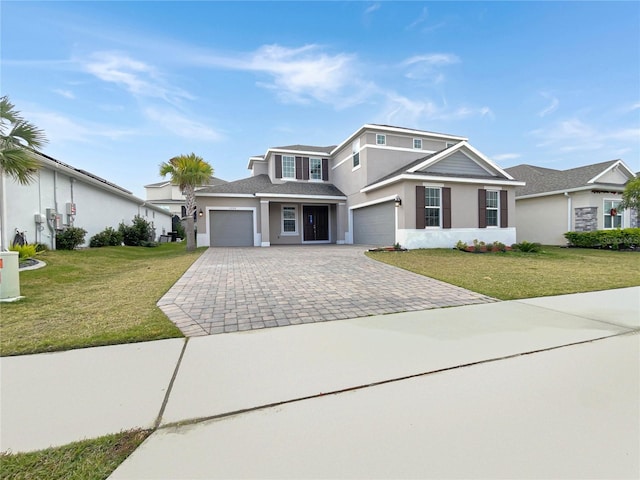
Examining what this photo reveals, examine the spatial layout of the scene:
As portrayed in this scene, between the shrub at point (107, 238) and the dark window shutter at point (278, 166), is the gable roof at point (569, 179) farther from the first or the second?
the shrub at point (107, 238)

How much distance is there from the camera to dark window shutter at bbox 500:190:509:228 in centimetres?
1455

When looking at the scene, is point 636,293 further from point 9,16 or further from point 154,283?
point 9,16

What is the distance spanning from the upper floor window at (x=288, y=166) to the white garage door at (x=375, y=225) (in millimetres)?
5310

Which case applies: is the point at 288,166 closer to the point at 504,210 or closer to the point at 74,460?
the point at 504,210

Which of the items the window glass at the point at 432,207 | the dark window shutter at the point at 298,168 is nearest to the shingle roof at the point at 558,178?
the window glass at the point at 432,207

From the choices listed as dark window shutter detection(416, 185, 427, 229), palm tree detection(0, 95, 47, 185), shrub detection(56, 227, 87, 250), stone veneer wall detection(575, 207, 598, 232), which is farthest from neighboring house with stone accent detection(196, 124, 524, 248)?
palm tree detection(0, 95, 47, 185)

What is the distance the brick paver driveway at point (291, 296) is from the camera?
166 inches

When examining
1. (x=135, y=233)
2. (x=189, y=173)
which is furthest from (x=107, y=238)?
(x=189, y=173)

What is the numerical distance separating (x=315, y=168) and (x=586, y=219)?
1629 centimetres

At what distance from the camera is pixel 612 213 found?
16.1 m

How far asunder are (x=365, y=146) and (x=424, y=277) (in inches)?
421

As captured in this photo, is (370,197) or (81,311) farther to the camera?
(370,197)

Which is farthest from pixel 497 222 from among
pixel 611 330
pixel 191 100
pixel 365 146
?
pixel 191 100

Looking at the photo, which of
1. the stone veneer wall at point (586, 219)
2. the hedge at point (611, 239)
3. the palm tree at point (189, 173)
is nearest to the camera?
the hedge at point (611, 239)
